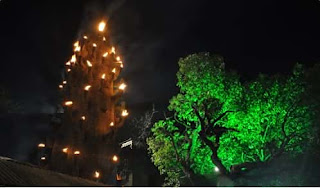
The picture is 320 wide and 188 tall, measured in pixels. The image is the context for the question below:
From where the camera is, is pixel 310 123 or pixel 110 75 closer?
pixel 110 75

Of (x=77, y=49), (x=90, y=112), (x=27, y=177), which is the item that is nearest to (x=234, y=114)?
(x=90, y=112)

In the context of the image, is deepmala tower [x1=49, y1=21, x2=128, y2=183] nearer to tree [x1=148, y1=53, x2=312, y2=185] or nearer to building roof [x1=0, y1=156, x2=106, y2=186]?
building roof [x1=0, y1=156, x2=106, y2=186]

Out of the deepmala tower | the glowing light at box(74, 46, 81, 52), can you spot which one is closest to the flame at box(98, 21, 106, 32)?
the deepmala tower

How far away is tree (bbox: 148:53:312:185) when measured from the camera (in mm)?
15336

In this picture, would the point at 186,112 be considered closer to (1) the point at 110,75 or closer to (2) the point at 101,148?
(1) the point at 110,75

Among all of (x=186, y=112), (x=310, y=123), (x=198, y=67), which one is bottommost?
(x=310, y=123)

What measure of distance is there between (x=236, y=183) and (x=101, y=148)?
7131mm

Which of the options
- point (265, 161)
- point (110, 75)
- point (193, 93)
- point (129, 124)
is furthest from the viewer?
point (129, 124)

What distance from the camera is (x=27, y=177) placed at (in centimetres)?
525

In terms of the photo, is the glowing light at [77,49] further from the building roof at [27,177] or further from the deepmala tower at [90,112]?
the building roof at [27,177]

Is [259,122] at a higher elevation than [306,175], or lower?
higher

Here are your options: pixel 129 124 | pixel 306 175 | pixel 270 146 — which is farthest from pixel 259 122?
pixel 129 124

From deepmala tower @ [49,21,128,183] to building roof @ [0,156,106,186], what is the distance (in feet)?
15.4

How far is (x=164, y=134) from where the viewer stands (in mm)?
17344
